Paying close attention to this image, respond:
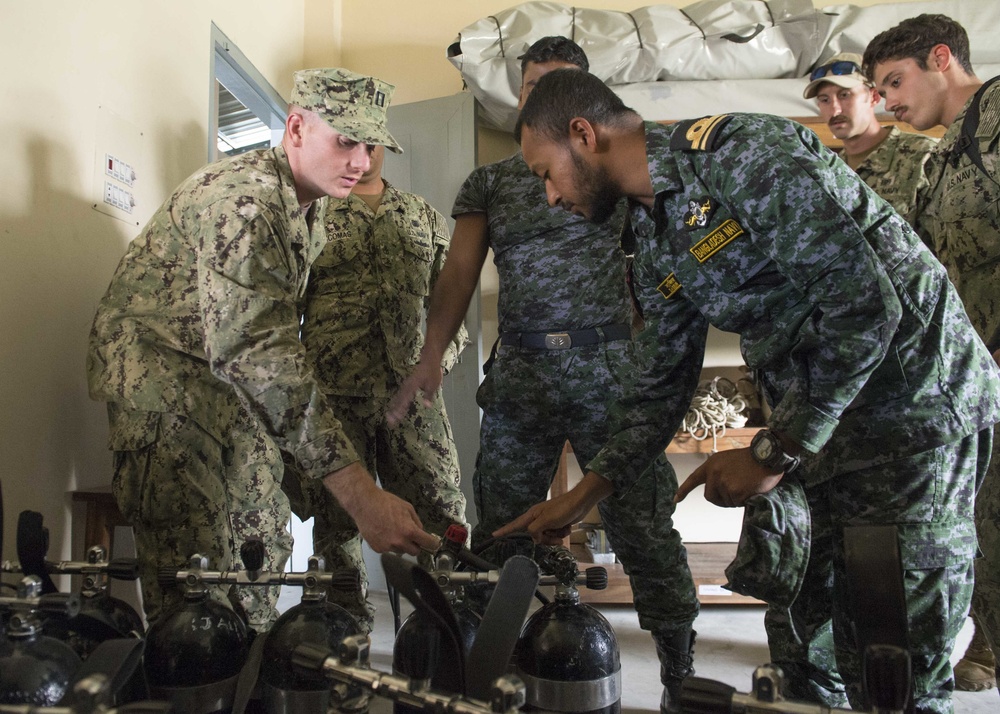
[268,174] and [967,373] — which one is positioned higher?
[268,174]

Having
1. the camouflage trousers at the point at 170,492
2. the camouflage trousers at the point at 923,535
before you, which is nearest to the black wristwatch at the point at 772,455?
the camouflage trousers at the point at 923,535

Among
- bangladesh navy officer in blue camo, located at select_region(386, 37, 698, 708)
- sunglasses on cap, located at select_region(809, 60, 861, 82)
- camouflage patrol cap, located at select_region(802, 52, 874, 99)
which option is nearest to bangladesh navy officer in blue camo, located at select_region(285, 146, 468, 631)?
bangladesh navy officer in blue camo, located at select_region(386, 37, 698, 708)

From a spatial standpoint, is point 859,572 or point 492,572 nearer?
point 859,572

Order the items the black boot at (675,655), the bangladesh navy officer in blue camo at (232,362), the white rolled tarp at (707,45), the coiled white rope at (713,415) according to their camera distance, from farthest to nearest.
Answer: the white rolled tarp at (707,45) → the coiled white rope at (713,415) → the black boot at (675,655) → the bangladesh navy officer in blue camo at (232,362)

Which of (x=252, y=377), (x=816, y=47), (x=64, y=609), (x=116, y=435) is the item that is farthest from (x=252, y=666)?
(x=816, y=47)

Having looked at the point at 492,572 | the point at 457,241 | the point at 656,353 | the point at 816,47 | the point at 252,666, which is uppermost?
the point at 816,47

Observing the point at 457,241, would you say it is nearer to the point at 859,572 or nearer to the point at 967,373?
the point at 967,373

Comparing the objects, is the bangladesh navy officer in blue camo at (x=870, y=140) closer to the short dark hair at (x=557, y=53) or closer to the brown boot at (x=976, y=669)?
the short dark hair at (x=557, y=53)

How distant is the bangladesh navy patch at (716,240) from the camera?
3.69ft

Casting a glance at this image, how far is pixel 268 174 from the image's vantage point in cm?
149

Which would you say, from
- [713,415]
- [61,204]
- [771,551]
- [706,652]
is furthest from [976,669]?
[61,204]

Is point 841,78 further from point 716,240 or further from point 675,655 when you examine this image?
point 675,655

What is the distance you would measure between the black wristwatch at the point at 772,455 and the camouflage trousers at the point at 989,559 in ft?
1.62

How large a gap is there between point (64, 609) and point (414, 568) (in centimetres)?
50
